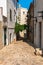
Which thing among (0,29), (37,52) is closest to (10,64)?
(37,52)

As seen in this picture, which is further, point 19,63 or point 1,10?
point 1,10

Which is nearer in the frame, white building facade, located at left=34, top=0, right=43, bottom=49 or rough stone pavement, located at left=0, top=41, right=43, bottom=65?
rough stone pavement, located at left=0, top=41, right=43, bottom=65

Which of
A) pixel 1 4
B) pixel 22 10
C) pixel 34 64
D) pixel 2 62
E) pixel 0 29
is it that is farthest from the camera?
pixel 22 10

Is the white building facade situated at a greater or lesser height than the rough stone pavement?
greater

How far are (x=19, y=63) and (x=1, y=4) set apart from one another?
9.32 metres

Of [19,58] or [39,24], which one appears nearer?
[19,58]

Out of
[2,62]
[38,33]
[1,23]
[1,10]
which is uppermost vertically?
[1,10]

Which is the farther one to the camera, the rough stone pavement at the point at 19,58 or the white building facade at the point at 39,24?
the white building facade at the point at 39,24

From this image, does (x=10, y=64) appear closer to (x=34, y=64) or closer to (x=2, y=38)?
(x=34, y=64)

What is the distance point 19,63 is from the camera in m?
9.77

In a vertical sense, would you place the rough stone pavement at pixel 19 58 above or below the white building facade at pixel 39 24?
→ below

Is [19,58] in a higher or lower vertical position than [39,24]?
lower

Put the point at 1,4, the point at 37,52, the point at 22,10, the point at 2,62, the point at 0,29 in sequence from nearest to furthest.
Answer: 1. the point at 2,62
2. the point at 37,52
3. the point at 0,29
4. the point at 1,4
5. the point at 22,10

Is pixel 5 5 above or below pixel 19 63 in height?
above
